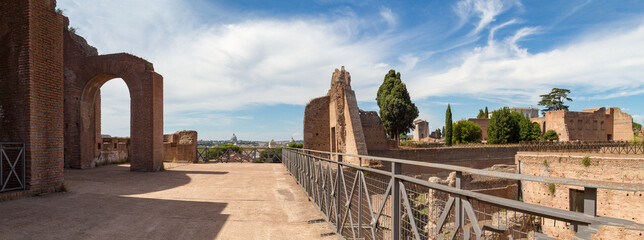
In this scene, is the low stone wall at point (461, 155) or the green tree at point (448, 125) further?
the green tree at point (448, 125)

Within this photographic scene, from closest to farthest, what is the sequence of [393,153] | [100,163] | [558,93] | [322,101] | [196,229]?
[196,229] < [100,163] < [322,101] < [393,153] < [558,93]

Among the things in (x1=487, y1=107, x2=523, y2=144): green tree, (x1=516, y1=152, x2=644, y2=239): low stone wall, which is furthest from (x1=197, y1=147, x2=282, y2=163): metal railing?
(x1=487, y1=107, x2=523, y2=144): green tree

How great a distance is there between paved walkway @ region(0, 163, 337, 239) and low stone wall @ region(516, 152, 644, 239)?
8035 mm

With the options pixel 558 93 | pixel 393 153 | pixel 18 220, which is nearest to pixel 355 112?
pixel 393 153

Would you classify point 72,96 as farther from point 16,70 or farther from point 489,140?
point 489,140

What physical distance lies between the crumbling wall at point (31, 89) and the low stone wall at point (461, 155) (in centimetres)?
1922

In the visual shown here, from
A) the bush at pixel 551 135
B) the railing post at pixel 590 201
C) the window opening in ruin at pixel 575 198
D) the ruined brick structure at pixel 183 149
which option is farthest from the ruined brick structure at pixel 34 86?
the bush at pixel 551 135

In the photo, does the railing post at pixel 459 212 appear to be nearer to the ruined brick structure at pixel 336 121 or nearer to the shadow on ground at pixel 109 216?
the shadow on ground at pixel 109 216

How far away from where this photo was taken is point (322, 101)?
1942 cm

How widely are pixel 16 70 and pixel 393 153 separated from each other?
20.9 meters

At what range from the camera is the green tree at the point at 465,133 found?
40.7 meters

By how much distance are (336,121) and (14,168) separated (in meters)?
13.5

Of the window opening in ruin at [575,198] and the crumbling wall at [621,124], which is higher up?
the crumbling wall at [621,124]

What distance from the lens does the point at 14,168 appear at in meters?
6.13
